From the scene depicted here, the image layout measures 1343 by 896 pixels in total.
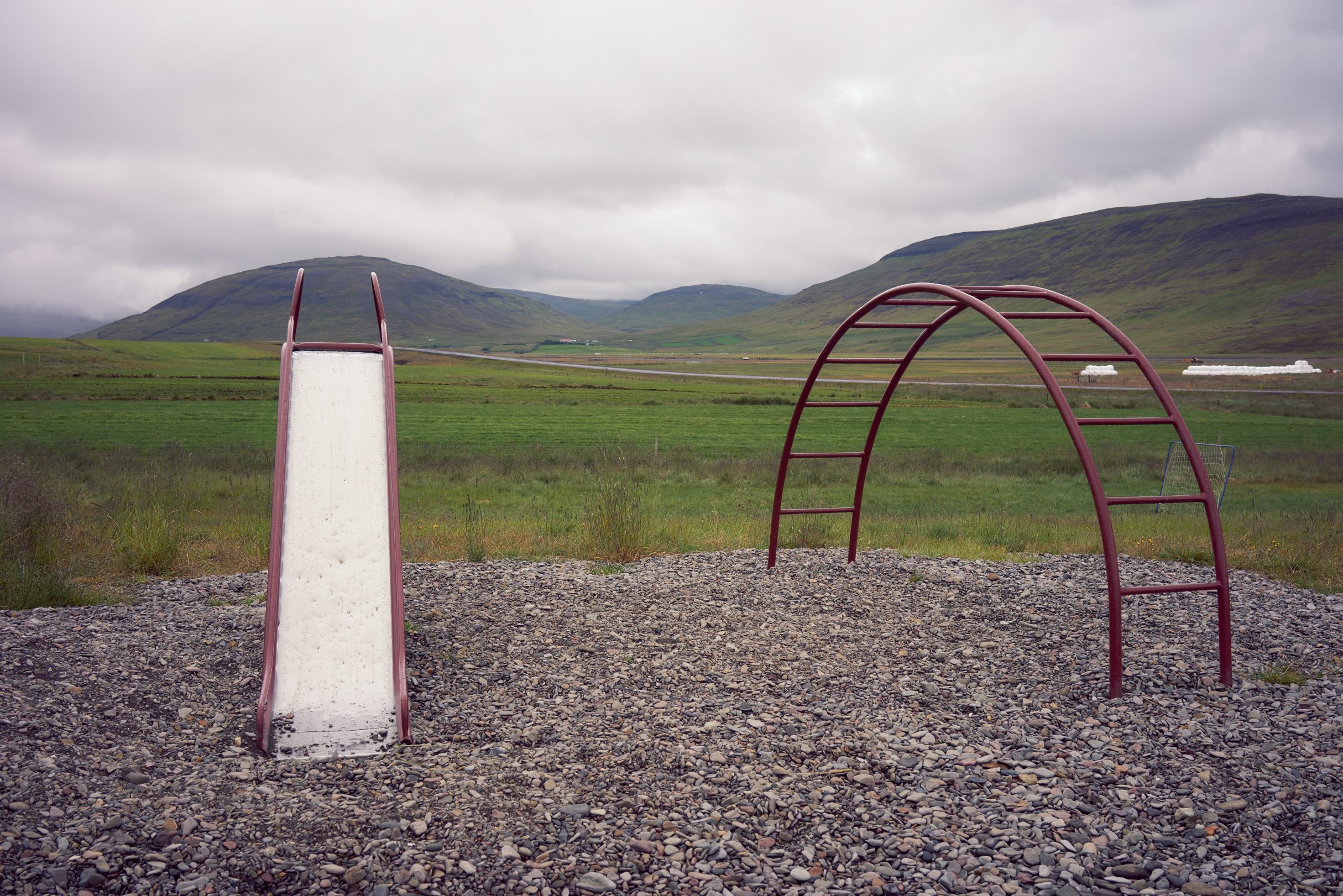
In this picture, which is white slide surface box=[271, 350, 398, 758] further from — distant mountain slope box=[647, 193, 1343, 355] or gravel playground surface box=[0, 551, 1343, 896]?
distant mountain slope box=[647, 193, 1343, 355]

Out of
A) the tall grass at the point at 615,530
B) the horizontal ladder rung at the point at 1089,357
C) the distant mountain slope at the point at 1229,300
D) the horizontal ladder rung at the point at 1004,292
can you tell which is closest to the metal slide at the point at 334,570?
the tall grass at the point at 615,530

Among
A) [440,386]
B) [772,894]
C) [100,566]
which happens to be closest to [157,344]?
[440,386]

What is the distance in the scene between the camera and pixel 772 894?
3.65 metres

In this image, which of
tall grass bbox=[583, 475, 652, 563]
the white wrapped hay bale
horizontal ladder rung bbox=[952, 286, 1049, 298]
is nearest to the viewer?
horizontal ladder rung bbox=[952, 286, 1049, 298]

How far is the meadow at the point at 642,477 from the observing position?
9938 millimetres

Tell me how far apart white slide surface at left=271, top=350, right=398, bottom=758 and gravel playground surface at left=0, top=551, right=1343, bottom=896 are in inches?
12.7

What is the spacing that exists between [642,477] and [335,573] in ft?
50.7

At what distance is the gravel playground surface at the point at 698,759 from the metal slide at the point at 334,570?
1.05 feet

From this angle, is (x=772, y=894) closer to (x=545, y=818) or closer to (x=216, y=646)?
(x=545, y=818)

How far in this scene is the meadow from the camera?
9.94 m

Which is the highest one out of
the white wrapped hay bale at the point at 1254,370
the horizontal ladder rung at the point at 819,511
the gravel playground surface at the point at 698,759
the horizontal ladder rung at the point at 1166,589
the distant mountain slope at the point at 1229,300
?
the distant mountain slope at the point at 1229,300

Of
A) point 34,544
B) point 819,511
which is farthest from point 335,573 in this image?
point 819,511

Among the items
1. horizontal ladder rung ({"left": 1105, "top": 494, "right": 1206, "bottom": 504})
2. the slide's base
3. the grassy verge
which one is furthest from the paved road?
the slide's base

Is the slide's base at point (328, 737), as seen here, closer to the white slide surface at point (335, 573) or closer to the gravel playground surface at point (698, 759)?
the white slide surface at point (335, 573)
